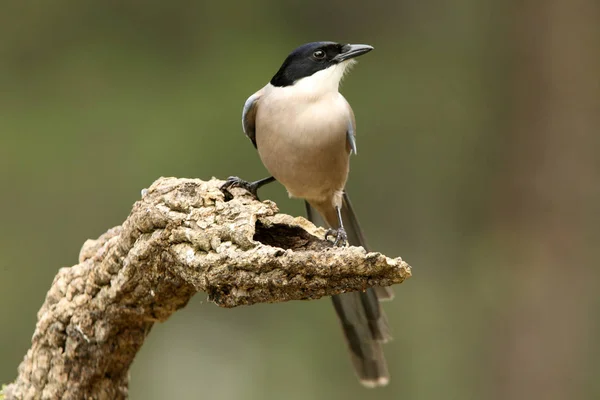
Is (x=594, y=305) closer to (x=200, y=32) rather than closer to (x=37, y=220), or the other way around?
(x=200, y=32)

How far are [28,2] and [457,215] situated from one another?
12.0 feet

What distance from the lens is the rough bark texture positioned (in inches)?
97.3

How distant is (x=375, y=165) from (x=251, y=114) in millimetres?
2919

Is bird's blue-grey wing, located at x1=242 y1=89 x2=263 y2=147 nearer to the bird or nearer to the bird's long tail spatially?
the bird

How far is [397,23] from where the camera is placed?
6.89 metres

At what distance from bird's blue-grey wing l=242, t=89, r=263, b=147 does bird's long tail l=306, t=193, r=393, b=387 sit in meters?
0.53

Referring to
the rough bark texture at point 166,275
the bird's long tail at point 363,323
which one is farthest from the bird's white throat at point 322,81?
the rough bark texture at point 166,275

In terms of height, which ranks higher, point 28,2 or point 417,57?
point 28,2

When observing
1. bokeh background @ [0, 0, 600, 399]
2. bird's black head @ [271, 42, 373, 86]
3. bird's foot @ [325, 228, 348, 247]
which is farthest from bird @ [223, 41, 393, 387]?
bokeh background @ [0, 0, 600, 399]

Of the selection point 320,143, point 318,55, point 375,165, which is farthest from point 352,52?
point 375,165

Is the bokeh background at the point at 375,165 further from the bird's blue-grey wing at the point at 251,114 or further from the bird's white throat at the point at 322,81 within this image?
the bird's white throat at the point at 322,81

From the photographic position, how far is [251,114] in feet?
12.9

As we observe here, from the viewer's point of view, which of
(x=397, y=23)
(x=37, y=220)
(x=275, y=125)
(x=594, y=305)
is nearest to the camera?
(x=275, y=125)

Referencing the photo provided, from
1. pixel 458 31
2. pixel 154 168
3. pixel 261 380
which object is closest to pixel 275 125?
pixel 154 168
